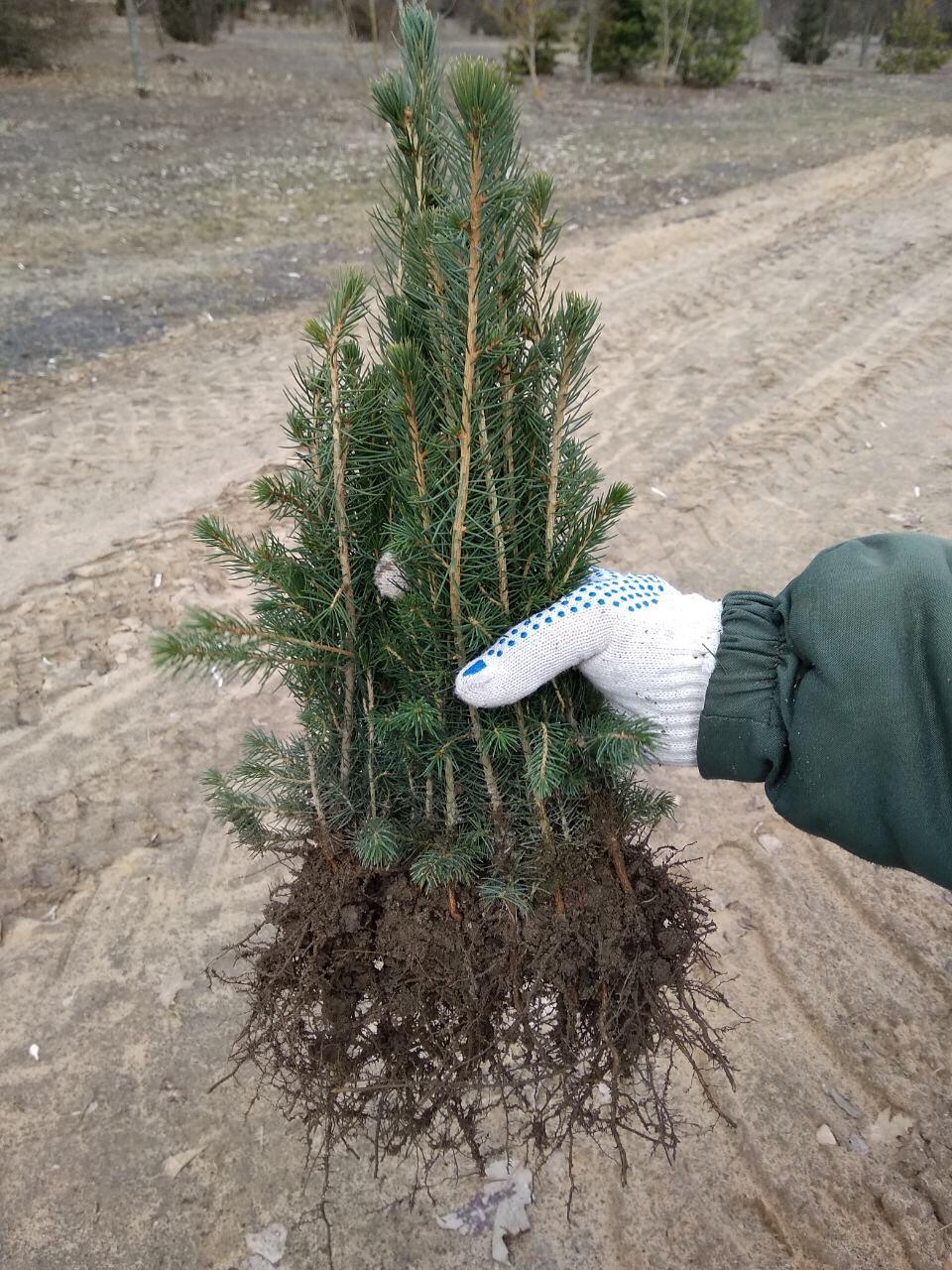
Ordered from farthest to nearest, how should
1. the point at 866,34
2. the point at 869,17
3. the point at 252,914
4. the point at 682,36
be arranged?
the point at 869,17 < the point at 866,34 < the point at 682,36 < the point at 252,914

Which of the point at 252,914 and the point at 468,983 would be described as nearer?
the point at 468,983

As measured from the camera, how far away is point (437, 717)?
1.82m

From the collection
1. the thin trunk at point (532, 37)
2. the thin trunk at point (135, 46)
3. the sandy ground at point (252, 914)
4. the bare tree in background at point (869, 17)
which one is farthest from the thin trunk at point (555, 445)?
the bare tree in background at point (869, 17)

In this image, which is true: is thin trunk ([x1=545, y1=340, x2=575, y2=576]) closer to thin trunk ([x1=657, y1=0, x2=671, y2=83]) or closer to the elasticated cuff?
the elasticated cuff

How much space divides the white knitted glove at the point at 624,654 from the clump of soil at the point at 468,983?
0.33 metres

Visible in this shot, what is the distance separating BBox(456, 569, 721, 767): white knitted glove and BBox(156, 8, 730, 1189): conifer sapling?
0.07 meters

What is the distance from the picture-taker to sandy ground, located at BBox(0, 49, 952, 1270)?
8.19ft

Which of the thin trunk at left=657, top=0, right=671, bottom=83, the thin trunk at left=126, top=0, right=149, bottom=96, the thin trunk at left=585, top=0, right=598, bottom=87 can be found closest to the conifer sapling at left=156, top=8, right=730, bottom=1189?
the thin trunk at left=126, top=0, right=149, bottom=96

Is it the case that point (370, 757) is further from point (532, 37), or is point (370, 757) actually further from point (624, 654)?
point (532, 37)

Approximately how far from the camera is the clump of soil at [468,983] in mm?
1902

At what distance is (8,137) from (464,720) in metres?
14.0

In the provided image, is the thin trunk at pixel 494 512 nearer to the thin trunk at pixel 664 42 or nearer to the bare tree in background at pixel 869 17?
the thin trunk at pixel 664 42

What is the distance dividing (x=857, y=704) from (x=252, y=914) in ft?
7.61

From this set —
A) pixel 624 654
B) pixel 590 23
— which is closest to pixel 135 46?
pixel 590 23
